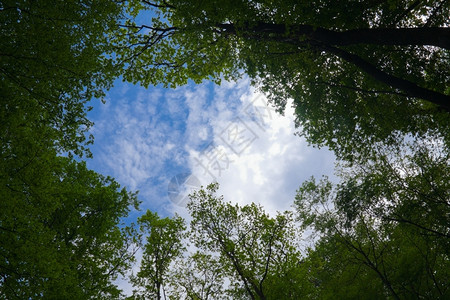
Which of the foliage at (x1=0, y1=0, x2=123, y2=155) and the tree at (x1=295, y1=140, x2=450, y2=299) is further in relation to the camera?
the tree at (x1=295, y1=140, x2=450, y2=299)

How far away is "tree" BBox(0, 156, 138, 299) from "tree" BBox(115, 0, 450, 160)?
5.64 metres

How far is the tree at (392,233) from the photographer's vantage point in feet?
40.0

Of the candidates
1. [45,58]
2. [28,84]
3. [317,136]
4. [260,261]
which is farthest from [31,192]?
[260,261]

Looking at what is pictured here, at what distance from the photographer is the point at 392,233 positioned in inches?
651

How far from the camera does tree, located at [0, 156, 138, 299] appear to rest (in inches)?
298

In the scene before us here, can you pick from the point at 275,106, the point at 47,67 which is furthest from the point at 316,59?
the point at 47,67

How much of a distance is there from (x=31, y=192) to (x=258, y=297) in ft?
44.1

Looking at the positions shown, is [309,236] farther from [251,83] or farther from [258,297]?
[251,83]

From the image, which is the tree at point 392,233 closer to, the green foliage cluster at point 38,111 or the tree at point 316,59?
the tree at point 316,59

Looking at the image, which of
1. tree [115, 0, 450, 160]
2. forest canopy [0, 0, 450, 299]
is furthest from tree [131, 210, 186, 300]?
tree [115, 0, 450, 160]

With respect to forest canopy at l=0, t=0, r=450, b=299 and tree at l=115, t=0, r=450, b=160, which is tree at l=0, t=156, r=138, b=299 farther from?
tree at l=115, t=0, r=450, b=160

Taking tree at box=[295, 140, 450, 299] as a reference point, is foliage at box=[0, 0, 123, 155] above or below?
above

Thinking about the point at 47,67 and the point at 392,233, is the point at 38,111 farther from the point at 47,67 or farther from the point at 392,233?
the point at 392,233

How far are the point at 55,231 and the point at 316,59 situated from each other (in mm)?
13202
